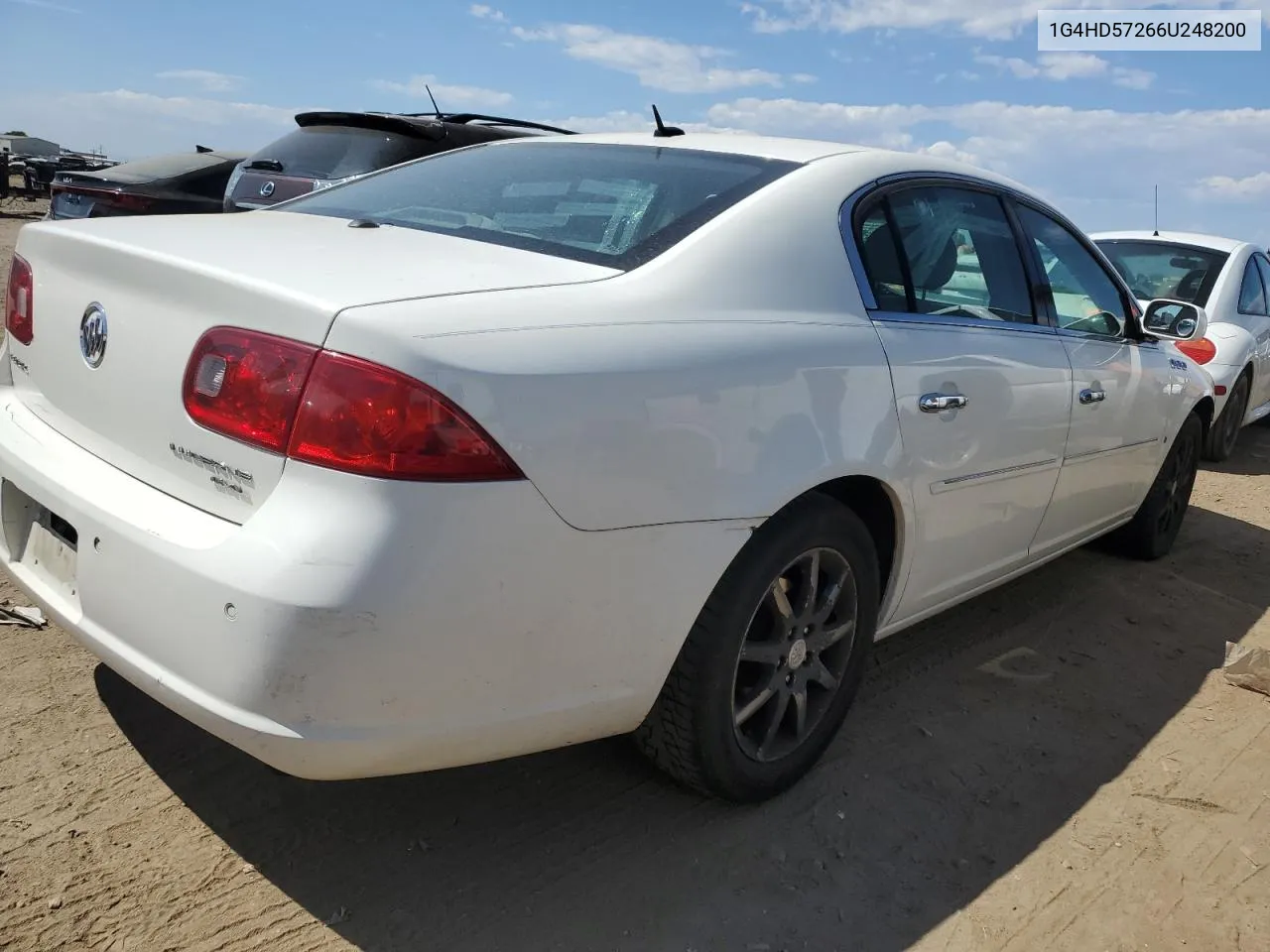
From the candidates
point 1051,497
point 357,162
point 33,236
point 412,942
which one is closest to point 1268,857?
point 1051,497

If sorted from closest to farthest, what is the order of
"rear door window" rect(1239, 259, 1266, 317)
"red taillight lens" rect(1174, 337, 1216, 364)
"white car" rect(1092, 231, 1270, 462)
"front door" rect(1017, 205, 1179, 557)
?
"front door" rect(1017, 205, 1179, 557)
"red taillight lens" rect(1174, 337, 1216, 364)
"white car" rect(1092, 231, 1270, 462)
"rear door window" rect(1239, 259, 1266, 317)

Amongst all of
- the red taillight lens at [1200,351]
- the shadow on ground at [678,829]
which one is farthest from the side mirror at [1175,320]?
the red taillight lens at [1200,351]

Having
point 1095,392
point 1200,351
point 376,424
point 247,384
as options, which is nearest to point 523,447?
point 376,424

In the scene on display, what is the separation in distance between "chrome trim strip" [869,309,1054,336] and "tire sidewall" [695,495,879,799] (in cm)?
53

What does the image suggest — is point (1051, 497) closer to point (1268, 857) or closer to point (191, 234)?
point (1268, 857)

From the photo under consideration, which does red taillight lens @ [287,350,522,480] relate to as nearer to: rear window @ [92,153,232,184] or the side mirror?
the side mirror

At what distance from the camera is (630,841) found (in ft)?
8.01

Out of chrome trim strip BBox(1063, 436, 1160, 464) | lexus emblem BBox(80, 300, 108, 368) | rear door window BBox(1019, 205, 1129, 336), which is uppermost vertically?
rear door window BBox(1019, 205, 1129, 336)

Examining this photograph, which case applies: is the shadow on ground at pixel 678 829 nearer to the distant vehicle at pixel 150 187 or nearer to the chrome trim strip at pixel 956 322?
the chrome trim strip at pixel 956 322

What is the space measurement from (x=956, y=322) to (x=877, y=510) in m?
0.60

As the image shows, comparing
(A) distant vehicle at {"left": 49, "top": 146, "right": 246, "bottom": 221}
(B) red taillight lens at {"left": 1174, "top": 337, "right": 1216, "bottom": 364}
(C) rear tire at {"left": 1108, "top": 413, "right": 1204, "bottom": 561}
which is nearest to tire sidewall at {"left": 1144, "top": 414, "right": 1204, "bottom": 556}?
(C) rear tire at {"left": 1108, "top": 413, "right": 1204, "bottom": 561}

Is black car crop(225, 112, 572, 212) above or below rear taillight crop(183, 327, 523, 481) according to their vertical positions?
above

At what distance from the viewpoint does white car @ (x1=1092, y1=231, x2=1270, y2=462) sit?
Answer: 23.3 feet

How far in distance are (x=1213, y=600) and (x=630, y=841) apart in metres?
3.25
